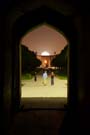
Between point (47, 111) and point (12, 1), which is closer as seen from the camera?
point (12, 1)

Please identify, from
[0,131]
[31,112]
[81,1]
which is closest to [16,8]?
[81,1]

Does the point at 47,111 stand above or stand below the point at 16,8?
below

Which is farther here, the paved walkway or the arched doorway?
the paved walkway

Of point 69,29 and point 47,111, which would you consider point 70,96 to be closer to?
point 47,111

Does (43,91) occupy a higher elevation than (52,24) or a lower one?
lower

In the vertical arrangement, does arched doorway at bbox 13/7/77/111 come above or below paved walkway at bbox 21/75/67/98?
above

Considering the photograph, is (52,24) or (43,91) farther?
(43,91)

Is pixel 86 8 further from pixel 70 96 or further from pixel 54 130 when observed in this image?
pixel 70 96

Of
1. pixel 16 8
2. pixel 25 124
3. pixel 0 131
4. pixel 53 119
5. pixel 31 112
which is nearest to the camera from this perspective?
pixel 0 131

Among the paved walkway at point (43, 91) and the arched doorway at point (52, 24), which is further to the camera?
the paved walkway at point (43, 91)

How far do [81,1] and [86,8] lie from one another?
0.20 metres

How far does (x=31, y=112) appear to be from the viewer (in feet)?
51.3

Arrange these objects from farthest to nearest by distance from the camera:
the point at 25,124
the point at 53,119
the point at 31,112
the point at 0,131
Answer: the point at 31,112
the point at 53,119
the point at 25,124
the point at 0,131

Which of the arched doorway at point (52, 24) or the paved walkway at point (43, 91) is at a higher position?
the arched doorway at point (52, 24)
